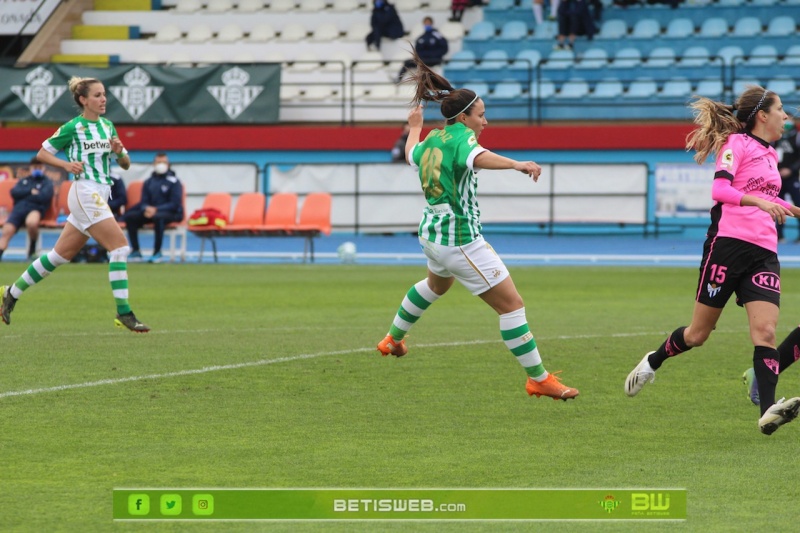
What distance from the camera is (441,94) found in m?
8.54

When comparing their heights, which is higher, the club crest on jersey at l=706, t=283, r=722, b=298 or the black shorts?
the black shorts

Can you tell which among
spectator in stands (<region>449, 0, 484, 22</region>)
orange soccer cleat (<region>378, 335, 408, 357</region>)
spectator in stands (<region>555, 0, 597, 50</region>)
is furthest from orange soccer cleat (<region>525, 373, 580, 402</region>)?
spectator in stands (<region>449, 0, 484, 22</region>)

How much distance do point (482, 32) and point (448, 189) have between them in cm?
2636

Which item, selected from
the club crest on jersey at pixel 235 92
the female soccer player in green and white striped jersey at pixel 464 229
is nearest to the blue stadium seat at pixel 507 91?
the club crest on jersey at pixel 235 92

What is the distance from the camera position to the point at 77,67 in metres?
31.6

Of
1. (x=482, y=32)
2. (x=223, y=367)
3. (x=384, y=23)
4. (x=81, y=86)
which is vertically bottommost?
(x=223, y=367)

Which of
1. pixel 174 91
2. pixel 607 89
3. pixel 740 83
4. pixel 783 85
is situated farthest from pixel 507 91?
pixel 174 91

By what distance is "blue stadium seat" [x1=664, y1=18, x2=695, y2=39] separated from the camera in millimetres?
32059

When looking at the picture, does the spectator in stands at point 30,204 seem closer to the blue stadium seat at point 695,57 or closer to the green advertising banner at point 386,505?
the blue stadium seat at point 695,57

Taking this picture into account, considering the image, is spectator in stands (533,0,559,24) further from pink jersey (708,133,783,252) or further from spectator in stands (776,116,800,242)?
pink jersey (708,133,783,252)

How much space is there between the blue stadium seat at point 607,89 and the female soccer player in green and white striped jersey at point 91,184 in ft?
66.9

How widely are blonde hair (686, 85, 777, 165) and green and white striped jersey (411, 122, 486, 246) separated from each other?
139cm

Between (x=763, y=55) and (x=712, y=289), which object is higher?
→ (x=763, y=55)

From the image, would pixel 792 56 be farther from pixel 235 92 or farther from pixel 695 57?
pixel 235 92
